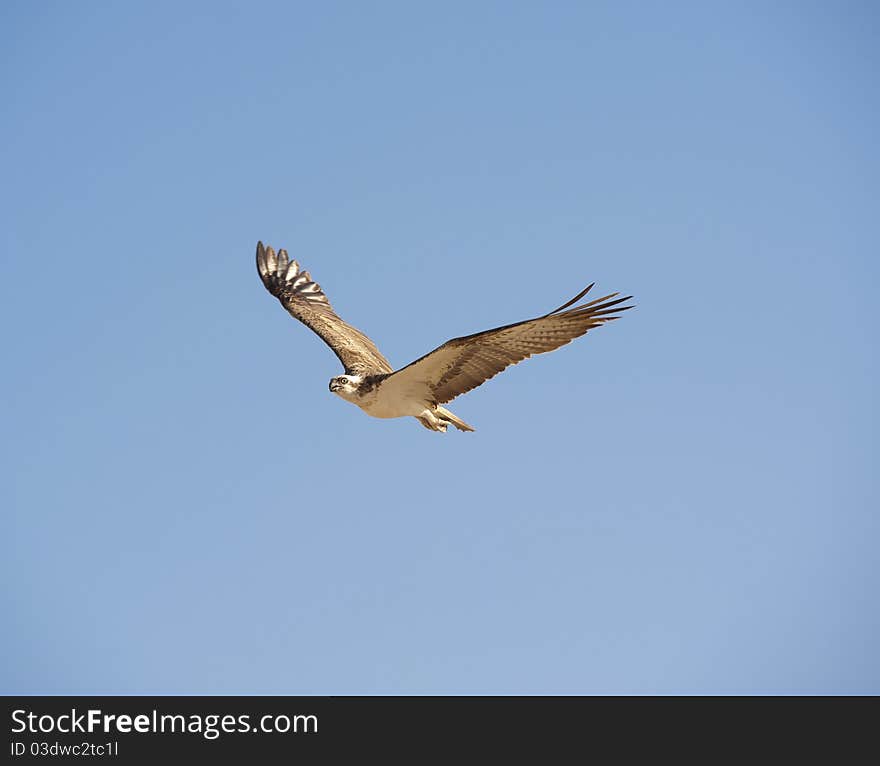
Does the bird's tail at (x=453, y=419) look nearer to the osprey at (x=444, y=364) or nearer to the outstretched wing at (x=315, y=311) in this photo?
the osprey at (x=444, y=364)

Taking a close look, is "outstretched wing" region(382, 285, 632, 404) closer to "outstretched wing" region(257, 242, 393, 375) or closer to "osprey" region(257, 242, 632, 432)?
"osprey" region(257, 242, 632, 432)

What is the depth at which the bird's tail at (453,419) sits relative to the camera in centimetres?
1794

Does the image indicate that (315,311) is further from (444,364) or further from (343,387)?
(444,364)

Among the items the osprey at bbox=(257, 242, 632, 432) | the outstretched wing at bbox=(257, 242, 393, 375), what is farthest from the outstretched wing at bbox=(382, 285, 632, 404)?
the outstretched wing at bbox=(257, 242, 393, 375)

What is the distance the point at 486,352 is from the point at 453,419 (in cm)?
232

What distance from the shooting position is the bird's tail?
17.9 meters

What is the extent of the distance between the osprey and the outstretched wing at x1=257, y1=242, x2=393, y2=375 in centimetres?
4

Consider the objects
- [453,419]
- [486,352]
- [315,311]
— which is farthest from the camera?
[315,311]

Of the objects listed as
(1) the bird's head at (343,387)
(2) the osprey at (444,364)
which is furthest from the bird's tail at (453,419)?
(1) the bird's head at (343,387)

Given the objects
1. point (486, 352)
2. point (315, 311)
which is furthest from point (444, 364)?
point (315, 311)

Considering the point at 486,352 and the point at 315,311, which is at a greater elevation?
the point at 315,311

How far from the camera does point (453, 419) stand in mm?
18250
